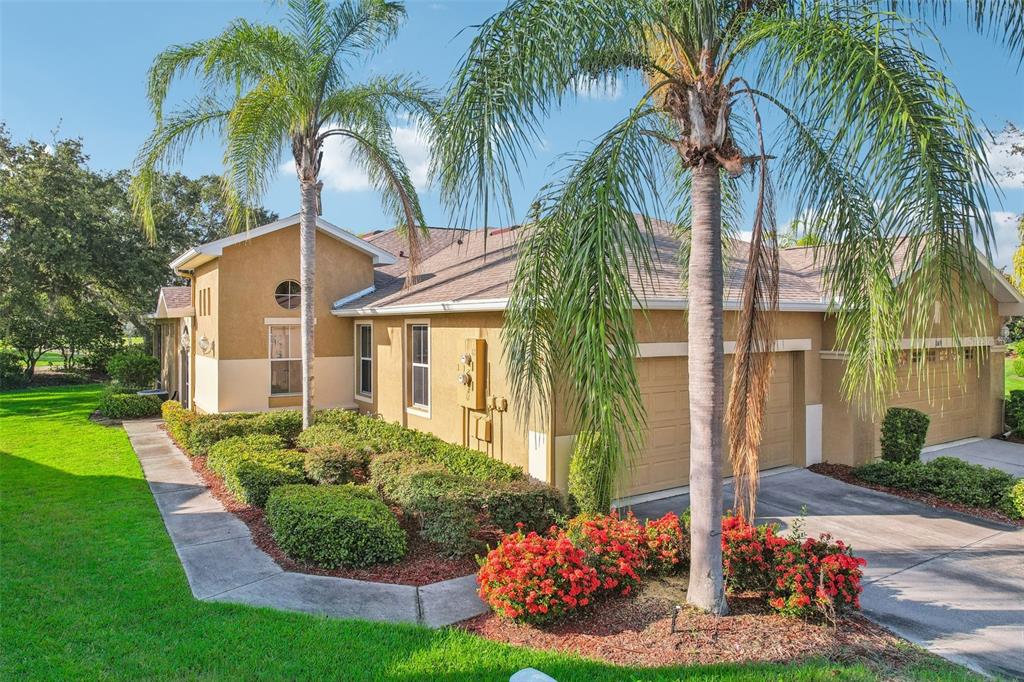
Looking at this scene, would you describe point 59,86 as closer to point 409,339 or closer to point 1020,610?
→ point 409,339

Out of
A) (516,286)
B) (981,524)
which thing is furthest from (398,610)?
(981,524)

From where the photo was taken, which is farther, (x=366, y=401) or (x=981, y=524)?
(x=366, y=401)

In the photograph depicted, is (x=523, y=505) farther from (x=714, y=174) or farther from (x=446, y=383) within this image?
(x=714, y=174)

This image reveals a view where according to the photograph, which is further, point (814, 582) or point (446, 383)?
point (446, 383)

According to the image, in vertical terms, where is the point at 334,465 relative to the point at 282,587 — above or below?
above

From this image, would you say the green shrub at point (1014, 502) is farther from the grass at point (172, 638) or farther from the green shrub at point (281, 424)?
the green shrub at point (281, 424)

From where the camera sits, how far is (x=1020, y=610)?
5.83 meters

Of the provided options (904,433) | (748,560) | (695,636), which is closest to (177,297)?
(748,560)

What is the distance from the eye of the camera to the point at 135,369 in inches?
898

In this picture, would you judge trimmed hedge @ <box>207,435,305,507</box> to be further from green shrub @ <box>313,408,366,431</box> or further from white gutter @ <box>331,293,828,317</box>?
white gutter @ <box>331,293,828,317</box>

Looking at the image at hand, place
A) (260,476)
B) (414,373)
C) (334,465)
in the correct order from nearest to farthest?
(260,476) < (334,465) < (414,373)

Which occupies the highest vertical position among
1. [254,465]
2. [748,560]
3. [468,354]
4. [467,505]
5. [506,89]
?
[506,89]

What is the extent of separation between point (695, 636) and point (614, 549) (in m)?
1.17

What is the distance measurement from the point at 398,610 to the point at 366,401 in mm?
9719
